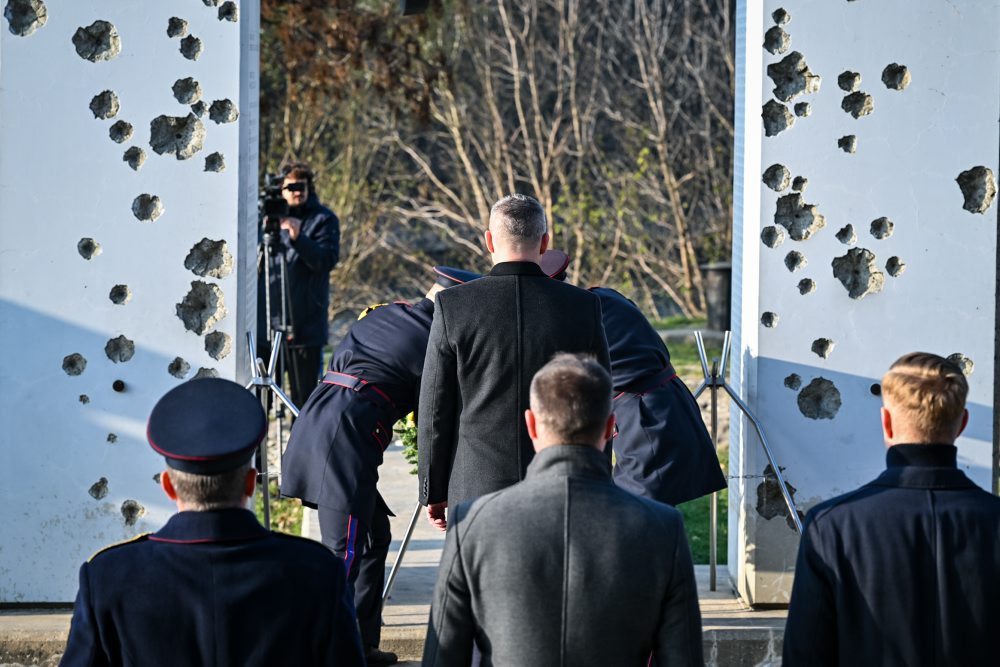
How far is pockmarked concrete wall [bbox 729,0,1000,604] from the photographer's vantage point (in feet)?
15.1

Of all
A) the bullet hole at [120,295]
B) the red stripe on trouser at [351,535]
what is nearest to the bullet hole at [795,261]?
the red stripe on trouser at [351,535]

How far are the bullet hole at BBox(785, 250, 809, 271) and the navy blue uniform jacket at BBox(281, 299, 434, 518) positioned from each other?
137cm

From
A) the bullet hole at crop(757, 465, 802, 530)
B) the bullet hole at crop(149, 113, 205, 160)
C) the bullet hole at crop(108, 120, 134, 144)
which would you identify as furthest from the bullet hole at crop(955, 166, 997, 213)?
the bullet hole at crop(108, 120, 134, 144)

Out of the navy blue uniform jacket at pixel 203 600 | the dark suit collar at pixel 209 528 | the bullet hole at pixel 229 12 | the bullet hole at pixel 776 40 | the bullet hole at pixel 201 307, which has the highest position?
the bullet hole at pixel 229 12

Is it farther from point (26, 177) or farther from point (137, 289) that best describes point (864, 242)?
point (26, 177)

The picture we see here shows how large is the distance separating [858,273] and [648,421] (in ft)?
3.50

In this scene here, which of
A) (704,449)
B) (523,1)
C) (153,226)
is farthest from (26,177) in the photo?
(523,1)

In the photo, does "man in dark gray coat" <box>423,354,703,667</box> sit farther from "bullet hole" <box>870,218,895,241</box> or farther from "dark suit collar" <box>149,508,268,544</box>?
"bullet hole" <box>870,218,895,241</box>

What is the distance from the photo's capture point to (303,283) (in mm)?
7594

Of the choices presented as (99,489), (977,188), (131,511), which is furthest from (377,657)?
(977,188)

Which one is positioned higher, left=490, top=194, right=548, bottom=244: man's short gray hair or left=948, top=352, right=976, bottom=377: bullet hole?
left=490, top=194, right=548, bottom=244: man's short gray hair

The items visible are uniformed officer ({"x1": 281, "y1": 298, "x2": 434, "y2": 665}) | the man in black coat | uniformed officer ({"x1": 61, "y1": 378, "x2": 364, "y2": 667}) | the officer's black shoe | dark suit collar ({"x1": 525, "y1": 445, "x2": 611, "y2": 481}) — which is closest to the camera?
uniformed officer ({"x1": 61, "y1": 378, "x2": 364, "y2": 667})

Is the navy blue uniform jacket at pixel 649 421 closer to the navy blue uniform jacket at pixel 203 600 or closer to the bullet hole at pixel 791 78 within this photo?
the bullet hole at pixel 791 78

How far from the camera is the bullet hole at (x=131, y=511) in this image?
4.66m
